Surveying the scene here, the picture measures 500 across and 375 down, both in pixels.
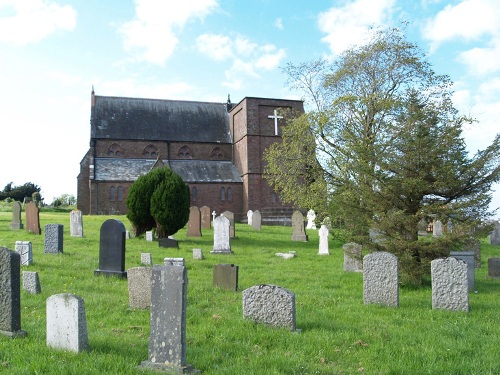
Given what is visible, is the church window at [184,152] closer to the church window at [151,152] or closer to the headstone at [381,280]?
the church window at [151,152]

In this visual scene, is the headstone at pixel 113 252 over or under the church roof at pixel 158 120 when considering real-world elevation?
under

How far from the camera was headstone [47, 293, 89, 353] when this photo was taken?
548 cm

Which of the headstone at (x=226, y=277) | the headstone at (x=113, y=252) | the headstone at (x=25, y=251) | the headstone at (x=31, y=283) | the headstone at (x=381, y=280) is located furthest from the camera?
the headstone at (x=25, y=251)

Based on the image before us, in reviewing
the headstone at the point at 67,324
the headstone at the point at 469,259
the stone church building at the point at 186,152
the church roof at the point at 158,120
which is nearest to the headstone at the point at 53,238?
the headstone at the point at 67,324

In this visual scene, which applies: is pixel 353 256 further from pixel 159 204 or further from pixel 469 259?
pixel 159 204

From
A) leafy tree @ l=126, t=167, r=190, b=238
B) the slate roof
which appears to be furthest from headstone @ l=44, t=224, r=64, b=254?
the slate roof

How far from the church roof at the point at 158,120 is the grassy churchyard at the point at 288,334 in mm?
33334

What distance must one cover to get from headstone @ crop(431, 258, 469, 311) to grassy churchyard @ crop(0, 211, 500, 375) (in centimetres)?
24

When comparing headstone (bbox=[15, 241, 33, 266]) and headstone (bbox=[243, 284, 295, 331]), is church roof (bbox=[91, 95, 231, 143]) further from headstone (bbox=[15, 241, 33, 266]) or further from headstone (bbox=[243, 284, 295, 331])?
headstone (bbox=[243, 284, 295, 331])

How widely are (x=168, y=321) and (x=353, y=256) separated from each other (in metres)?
7.19

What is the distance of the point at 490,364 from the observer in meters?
5.32

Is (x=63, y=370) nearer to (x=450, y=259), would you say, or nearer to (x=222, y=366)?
(x=222, y=366)

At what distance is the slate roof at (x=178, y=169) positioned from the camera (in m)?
41.1

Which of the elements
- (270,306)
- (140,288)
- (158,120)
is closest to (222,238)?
(140,288)
